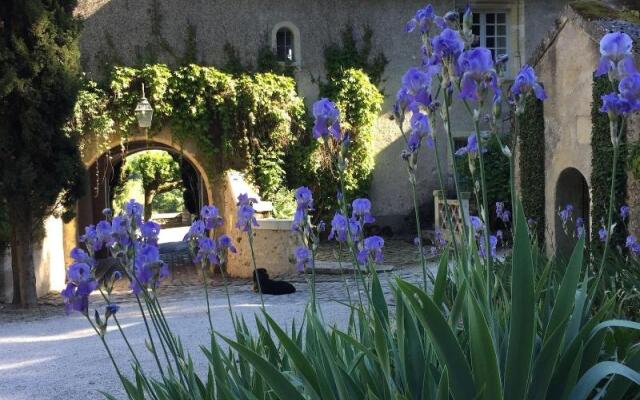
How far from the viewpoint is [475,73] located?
6.10ft

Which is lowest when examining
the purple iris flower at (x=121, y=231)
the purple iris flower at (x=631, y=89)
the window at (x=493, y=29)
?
the purple iris flower at (x=121, y=231)

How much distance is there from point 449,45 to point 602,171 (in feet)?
19.1

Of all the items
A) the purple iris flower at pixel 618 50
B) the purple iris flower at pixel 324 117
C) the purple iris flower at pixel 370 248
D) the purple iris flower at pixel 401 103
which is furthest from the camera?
the purple iris flower at pixel 370 248

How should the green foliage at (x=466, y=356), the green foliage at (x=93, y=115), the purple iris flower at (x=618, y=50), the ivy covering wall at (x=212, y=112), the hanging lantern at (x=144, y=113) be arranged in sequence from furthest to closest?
the ivy covering wall at (x=212, y=112)
the green foliage at (x=93, y=115)
the hanging lantern at (x=144, y=113)
the purple iris flower at (x=618, y=50)
the green foliage at (x=466, y=356)

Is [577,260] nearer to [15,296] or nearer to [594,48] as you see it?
[594,48]

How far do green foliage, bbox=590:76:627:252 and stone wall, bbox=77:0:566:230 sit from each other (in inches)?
259

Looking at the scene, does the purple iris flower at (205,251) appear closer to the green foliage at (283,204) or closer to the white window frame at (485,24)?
the green foliage at (283,204)

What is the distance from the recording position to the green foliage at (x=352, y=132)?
13664 millimetres

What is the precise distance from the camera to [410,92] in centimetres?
218

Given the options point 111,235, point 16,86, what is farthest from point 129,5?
point 111,235

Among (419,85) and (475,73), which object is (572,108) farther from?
(475,73)

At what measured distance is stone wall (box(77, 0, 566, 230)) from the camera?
12656mm

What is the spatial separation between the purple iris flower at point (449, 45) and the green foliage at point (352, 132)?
37.9ft

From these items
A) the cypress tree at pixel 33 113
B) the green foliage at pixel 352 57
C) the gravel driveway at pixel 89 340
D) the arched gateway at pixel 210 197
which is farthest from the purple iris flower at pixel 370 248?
the green foliage at pixel 352 57
